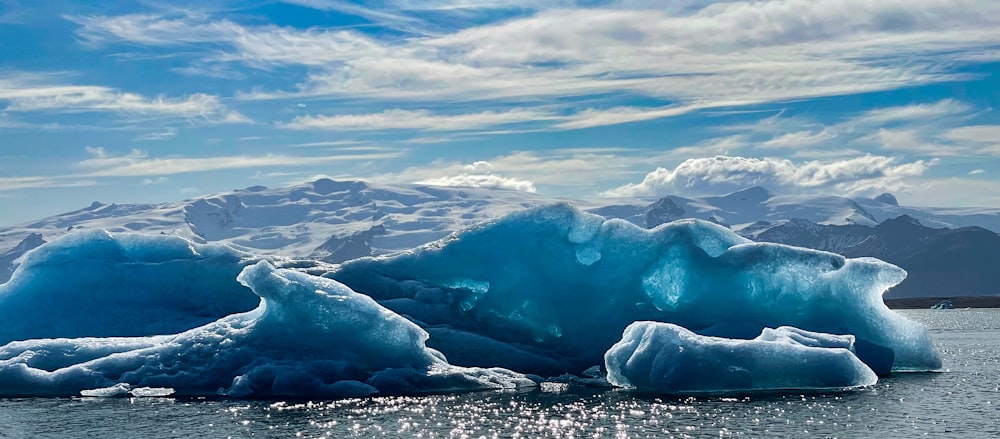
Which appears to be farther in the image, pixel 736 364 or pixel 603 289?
pixel 603 289

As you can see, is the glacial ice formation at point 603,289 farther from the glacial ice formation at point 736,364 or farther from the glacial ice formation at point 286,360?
the glacial ice formation at point 736,364

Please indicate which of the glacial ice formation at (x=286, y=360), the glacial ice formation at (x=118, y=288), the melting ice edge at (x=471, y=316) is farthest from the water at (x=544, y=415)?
the glacial ice formation at (x=118, y=288)

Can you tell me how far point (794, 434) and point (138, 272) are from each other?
34341mm

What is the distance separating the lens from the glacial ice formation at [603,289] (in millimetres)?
44875

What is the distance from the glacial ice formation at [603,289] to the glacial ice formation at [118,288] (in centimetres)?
759

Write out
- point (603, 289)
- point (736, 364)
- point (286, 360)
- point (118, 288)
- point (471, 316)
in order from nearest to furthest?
point (736, 364)
point (286, 360)
point (603, 289)
point (471, 316)
point (118, 288)

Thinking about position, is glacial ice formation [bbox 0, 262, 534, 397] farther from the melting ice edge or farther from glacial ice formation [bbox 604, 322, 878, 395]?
glacial ice formation [bbox 604, 322, 878, 395]

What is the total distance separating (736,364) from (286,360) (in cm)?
1720

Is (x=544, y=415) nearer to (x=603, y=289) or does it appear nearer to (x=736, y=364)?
(x=736, y=364)

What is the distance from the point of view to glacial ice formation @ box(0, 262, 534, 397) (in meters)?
39.7

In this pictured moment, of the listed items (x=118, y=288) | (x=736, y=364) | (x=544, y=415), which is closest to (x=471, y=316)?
(x=736, y=364)

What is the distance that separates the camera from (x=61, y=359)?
42.5 metres

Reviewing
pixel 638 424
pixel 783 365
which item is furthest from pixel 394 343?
pixel 783 365

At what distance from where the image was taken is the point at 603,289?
47.5 metres
